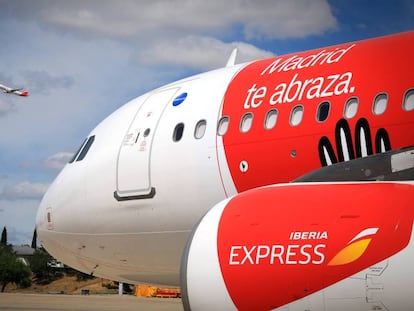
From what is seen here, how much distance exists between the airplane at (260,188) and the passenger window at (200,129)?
2cm

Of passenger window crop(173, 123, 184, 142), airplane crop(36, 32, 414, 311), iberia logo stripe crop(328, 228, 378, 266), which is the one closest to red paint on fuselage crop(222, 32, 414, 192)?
airplane crop(36, 32, 414, 311)

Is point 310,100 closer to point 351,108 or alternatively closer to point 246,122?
point 351,108

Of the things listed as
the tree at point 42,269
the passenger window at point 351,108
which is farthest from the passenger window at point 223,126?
the tree at point 42,269

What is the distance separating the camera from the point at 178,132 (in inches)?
364

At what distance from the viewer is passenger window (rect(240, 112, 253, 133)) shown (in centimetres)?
824

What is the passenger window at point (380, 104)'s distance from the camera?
709cm

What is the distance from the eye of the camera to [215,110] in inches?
348

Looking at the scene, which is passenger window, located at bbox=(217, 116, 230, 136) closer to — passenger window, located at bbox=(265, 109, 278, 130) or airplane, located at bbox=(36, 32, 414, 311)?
airplane, located at bbox=(36, 32, 414, 311)

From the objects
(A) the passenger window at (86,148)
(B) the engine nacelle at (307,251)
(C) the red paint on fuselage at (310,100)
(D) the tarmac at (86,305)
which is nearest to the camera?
(B) the engine nacelle at (307,251)

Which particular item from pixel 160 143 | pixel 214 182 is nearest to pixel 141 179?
pixel 160 143

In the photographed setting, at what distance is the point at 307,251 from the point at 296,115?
10.3ft

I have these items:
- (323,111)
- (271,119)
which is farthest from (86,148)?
(323,111)

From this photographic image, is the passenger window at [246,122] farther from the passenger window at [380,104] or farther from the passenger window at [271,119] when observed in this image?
the passenger window at [380,104]

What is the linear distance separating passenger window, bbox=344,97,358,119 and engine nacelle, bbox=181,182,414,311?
203cm
